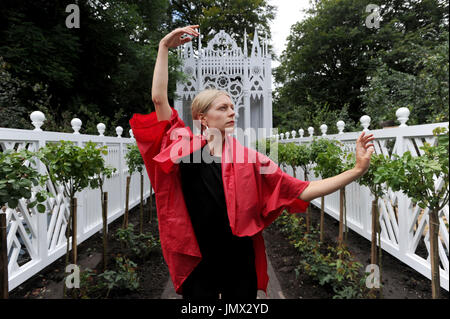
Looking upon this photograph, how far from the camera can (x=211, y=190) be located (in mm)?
1072

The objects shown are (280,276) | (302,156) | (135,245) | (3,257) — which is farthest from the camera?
(302,156)

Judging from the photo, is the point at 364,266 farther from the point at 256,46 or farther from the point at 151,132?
the point at 256,46

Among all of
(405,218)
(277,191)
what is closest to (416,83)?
(405,218)

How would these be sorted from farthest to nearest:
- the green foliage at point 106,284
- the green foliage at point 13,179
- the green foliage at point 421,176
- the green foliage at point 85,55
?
1. the green foliage at point 85,55
2. the green foliage at point 106,284
3. the green foliage at point 421,176
4. the green foliage at point 13,179

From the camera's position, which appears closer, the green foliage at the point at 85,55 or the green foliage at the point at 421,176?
the green foliage at the point at 421,176

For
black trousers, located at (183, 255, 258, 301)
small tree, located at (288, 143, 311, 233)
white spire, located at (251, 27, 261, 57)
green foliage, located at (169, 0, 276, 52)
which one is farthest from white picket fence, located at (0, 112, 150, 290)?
white spire, located at (251, 27, 261, 57)

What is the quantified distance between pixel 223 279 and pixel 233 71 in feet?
35.1

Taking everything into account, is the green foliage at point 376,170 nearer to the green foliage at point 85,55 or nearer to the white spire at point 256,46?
the green foliage at point 85,55

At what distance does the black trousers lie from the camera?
1.08 meters

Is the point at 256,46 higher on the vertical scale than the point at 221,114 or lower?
higher

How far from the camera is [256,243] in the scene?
1.14 metres

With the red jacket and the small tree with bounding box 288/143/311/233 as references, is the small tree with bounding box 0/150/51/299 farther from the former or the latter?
the small tree with bounding box 288/143/311/233

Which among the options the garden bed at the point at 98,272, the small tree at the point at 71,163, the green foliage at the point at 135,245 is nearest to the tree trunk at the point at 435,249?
the garden bed at the point at 98,272

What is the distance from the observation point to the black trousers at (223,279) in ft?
3.55
